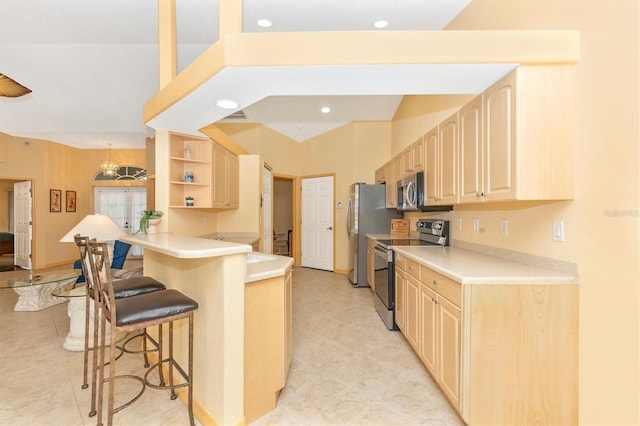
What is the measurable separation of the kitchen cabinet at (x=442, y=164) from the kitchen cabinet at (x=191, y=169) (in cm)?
256

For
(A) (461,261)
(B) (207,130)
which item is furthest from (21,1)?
(A) (461,261)

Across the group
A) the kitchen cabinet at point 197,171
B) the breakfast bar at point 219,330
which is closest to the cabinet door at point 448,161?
the breakfast bar at point 219,330

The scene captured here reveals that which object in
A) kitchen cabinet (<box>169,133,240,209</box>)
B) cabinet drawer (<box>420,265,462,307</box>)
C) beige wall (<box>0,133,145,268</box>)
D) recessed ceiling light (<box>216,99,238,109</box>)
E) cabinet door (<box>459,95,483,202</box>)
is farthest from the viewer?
beige wall (<box>0,133,145,268</box>)

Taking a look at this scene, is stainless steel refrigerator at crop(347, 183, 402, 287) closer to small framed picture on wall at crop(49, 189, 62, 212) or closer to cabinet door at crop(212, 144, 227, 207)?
cabinet door at crop(212, 144, 227, 207)

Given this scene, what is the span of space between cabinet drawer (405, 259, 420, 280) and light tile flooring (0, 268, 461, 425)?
0.73m

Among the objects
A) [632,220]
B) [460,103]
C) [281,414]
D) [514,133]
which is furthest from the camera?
[460,103]

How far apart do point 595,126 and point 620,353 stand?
1.16 meters

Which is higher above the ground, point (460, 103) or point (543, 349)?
point (460, 103)

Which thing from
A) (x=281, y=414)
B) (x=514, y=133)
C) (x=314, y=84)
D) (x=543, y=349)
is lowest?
(x=281, y=414)

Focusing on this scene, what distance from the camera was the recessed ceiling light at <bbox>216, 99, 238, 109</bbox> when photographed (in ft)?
7.13

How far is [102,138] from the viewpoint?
630 centimetres

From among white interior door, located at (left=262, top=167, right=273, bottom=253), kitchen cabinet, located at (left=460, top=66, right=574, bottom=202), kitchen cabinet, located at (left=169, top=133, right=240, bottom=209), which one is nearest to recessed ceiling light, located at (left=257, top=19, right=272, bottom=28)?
kitchen cabinet, located at (left=169, top=133, right=240, bottom=209)

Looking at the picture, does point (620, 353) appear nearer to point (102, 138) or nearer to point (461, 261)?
point (461, 261)

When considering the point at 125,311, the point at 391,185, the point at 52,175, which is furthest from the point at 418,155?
the point at 52,175
